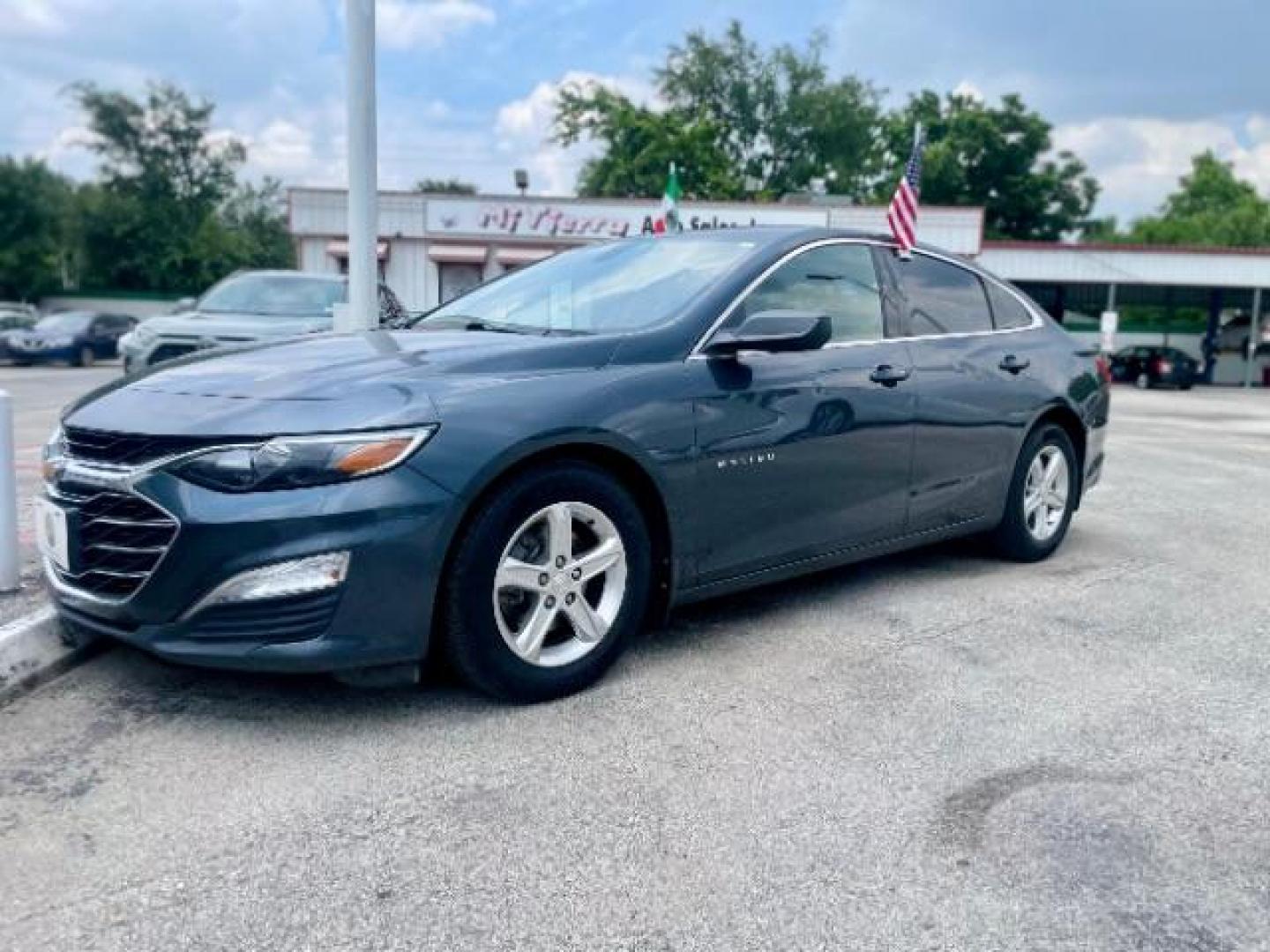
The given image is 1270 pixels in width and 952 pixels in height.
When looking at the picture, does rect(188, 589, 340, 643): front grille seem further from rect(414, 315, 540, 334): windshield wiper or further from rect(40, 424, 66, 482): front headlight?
rect(414, 315, 540, 334): windshield wiper

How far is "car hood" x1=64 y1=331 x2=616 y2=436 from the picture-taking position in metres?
3.17

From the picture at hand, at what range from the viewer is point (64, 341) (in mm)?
26578

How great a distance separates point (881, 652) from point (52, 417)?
11.0 m

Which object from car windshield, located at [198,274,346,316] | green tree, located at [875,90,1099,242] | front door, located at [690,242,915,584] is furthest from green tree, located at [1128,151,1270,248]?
front door, located at [690,242,915,584]

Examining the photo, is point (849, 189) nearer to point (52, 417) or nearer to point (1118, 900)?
point (52, 417)

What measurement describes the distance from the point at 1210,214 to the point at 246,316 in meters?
73.9

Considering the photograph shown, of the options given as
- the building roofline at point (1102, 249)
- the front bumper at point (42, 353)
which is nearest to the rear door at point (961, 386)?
the front bumper at point (42, 353)

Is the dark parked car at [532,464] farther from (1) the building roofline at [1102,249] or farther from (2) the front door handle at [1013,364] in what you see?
(1) the building roofline at [1102,249]

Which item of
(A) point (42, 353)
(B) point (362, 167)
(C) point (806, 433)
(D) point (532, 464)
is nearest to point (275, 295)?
(B) point (362, 167)

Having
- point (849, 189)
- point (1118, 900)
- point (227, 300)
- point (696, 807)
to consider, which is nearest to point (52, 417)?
point (227, 300)

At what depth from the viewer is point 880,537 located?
471 cm

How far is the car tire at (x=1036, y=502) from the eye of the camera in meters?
5.51

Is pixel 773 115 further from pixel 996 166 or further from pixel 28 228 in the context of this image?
pixel 28 228

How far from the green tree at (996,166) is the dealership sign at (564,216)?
100ft
